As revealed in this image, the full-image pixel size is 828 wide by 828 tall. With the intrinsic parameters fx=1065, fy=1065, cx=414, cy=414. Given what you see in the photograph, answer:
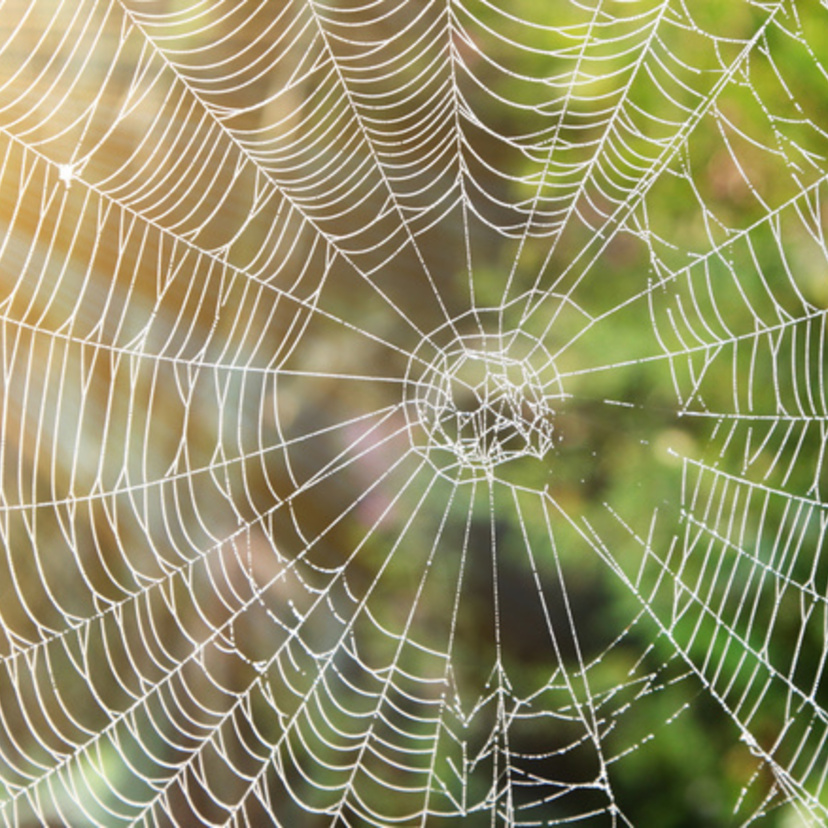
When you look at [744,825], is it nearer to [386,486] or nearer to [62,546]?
[386,486]

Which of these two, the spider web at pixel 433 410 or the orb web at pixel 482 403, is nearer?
the spider web at pixel 433 410

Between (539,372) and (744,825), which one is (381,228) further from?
(744,825)

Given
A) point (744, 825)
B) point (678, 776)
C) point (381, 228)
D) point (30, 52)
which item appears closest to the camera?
point (30, 52)

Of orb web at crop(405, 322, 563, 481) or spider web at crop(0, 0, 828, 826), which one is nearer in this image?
spider web at crop(0, 0, 828, 826)

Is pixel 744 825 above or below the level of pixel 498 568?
below

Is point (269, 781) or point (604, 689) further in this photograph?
point (269, 781)

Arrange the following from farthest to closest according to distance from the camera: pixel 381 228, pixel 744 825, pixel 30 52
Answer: pixel 381 228 < pixel 744 825 < pixel 30 52

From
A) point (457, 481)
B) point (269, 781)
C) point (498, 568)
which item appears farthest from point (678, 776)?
point (269, 781)

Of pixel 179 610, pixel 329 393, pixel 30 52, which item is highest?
pixel 30 52
